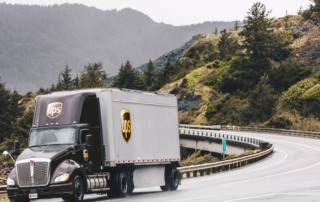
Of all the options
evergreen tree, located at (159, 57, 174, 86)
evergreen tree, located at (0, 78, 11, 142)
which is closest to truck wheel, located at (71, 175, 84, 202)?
evergreen tree, located at (0, 78, 11, 142)

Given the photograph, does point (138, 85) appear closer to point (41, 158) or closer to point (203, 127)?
point (203, 127)

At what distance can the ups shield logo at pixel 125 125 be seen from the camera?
18.9 m

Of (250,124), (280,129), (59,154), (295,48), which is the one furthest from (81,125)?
(295,48)

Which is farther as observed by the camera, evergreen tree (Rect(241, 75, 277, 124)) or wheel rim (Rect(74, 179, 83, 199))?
evergreen tree (Rect(241, 75, 277, 124))

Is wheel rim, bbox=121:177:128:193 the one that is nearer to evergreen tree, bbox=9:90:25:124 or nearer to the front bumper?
the front bumper

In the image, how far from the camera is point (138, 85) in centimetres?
14188

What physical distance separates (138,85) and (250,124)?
5773cm

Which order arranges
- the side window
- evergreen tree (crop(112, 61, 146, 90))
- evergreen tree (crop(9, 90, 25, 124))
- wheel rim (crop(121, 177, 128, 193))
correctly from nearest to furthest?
the side window, wheel rim (crop(121, 177, 128, 193)), evergreen tree (crop(9, 90, 25, 124)), evergreen tree (crop(112, 61, 146, 90))

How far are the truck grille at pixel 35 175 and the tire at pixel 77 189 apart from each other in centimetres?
87

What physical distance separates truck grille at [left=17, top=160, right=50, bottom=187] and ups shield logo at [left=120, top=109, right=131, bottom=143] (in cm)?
402

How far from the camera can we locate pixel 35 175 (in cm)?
1549

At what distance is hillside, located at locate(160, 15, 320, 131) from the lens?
81.4m

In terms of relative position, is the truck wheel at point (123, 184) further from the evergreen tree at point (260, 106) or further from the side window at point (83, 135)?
the evergreen tree at point (260, 106)

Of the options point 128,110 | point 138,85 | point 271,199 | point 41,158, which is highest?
point 138,85
